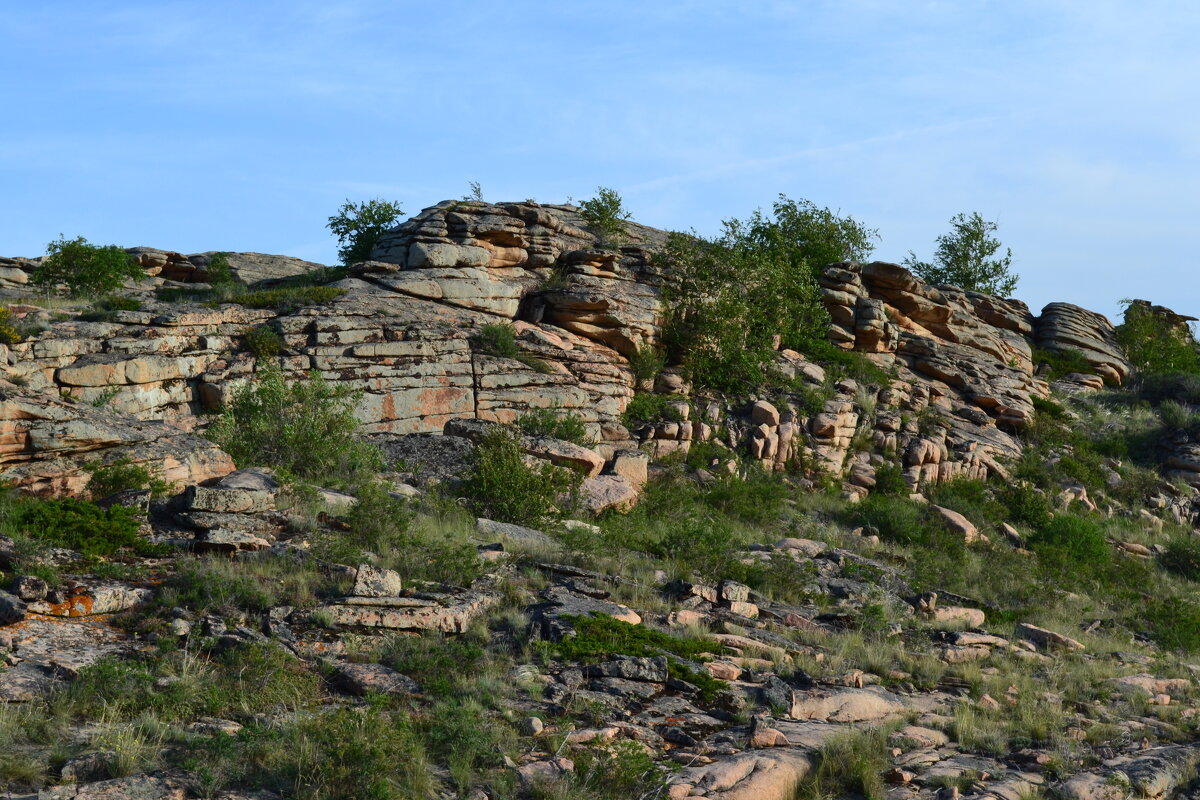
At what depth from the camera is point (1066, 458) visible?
104 ft

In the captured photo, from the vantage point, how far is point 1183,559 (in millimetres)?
25078

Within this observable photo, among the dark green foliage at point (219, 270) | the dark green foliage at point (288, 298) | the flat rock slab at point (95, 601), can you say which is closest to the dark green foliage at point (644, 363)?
the dark green foliage at point (288, 298)

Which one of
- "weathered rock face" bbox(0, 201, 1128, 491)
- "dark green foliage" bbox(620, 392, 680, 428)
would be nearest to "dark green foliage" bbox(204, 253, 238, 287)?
"weathered rock face" bbox(0, 201, 1128, 491)

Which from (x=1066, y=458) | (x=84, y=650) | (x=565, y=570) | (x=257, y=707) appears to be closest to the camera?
(x=257, y=707)

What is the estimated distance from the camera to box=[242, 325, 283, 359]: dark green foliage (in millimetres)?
24203

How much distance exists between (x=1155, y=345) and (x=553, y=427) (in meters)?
36.9

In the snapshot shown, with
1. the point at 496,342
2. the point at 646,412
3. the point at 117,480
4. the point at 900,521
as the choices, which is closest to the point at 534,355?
the point at 496,342

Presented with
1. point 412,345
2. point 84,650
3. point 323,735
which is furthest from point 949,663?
point 412,345

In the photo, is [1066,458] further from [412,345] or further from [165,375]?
[165,375]

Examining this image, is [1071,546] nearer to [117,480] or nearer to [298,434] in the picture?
[298,434]

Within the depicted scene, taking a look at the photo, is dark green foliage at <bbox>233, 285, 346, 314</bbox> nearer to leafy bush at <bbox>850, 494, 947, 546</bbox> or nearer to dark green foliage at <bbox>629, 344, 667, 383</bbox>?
dark green foliage at <bbox>629, 344, 667, 383</bbox>

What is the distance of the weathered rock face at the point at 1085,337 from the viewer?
45188mm

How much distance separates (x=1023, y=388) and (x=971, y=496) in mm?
10477

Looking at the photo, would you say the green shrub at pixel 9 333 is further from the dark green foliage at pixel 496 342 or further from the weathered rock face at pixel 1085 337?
the weathered rock face at pixel 1085 337
